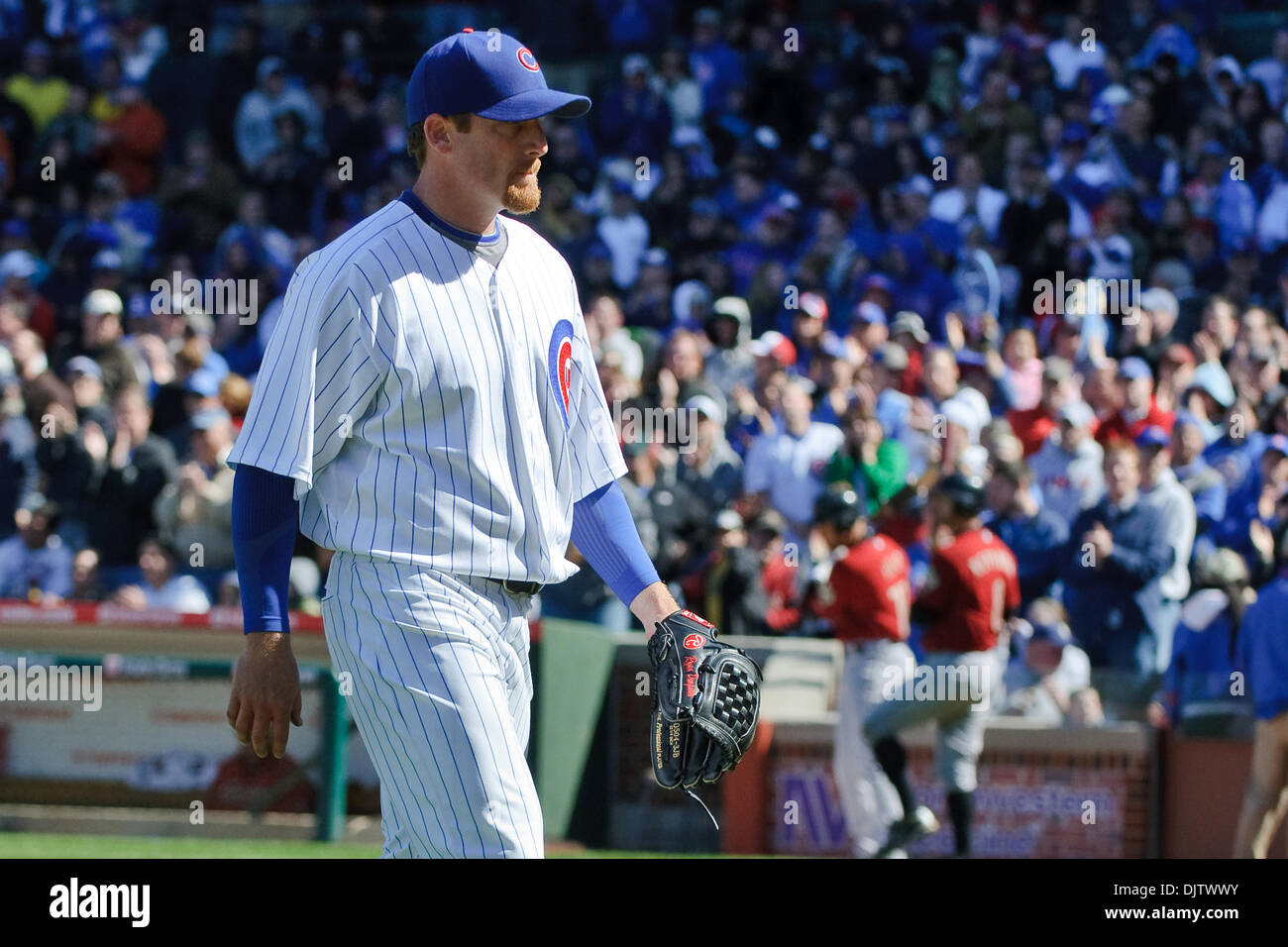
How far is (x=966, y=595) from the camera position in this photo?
8.98m

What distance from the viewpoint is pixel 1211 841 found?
9.12m

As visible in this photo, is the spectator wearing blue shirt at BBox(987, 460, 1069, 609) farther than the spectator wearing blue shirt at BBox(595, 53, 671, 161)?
No

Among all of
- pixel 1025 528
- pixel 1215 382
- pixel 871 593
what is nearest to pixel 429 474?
pixel 871 593

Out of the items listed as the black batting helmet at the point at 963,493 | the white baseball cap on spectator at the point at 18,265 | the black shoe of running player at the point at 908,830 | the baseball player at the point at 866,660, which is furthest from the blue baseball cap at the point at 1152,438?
the white baseball cap on spectator at the point at 18,265

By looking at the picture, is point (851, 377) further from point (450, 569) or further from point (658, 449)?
point (450, 569)

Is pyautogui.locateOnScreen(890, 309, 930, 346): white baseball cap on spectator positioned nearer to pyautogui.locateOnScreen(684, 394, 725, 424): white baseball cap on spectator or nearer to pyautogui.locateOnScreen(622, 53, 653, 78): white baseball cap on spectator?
pyautogui.locateOnScreen(684, 394, 725, 424): white baseball cap on spectator

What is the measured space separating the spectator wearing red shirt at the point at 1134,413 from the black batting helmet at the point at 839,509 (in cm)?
167

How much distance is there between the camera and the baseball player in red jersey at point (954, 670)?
8.97 metres

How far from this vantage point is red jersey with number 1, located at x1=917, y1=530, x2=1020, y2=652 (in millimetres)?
8969

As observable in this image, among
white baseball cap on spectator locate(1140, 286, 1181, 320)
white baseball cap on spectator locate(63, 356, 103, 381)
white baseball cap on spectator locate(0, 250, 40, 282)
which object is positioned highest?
white baseball cap on spectator locate(0, 250, 40, 282)

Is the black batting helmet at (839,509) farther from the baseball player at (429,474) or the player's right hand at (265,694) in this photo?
the player's right hand at (265,694)

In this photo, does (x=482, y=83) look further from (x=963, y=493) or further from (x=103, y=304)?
(x=103, y=304)

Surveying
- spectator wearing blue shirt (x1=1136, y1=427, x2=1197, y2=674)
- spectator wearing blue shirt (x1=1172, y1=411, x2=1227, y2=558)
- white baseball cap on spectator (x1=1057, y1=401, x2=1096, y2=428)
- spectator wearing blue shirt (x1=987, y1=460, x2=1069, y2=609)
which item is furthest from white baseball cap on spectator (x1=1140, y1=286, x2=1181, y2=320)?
spectator wearing blue shirt (x1=987, y1=460, x2=1069, y2=609)

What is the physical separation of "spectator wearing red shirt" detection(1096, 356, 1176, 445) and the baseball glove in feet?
22.2
